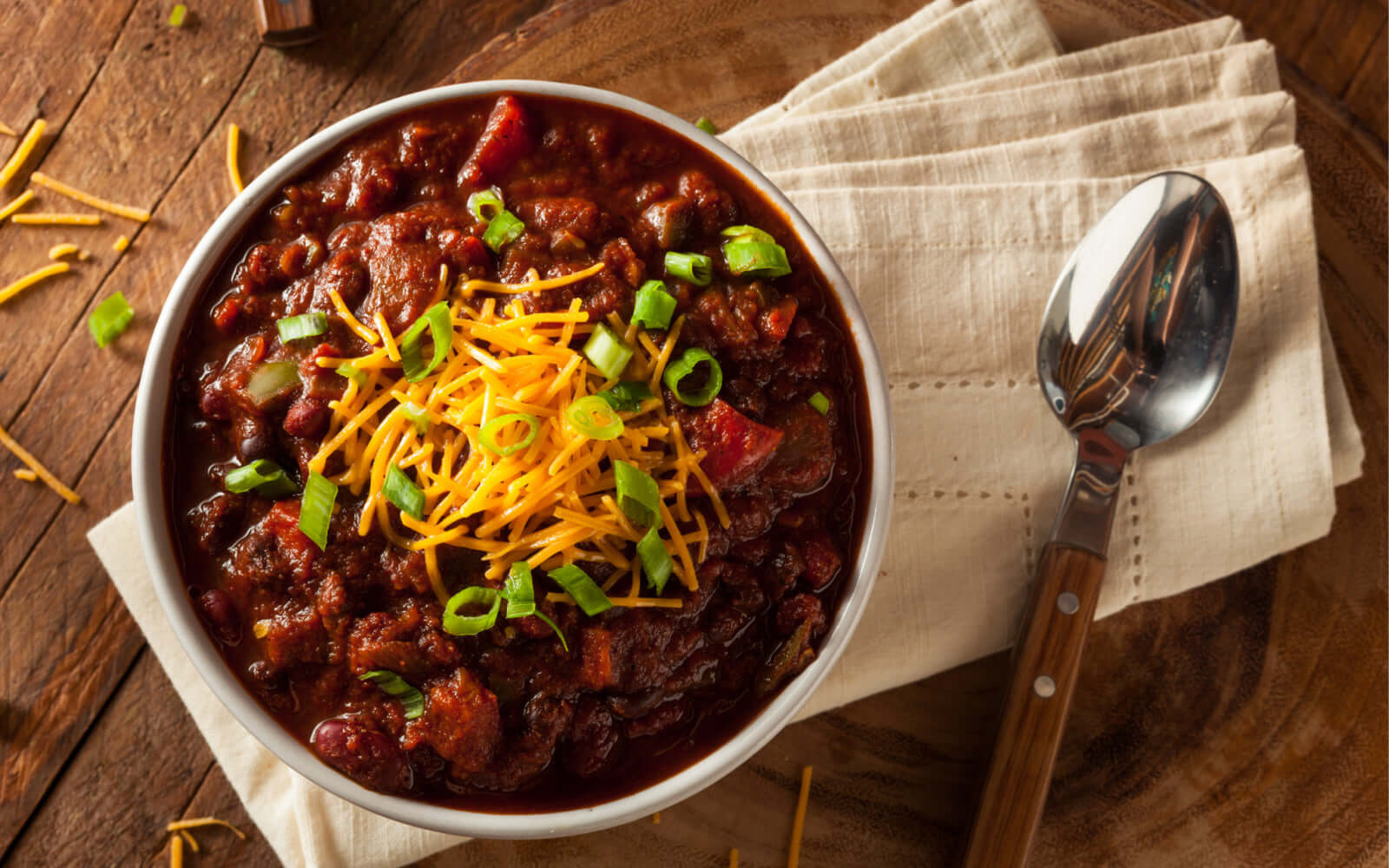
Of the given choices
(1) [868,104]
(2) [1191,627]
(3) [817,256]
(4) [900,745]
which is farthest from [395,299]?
(2) [1191,627]

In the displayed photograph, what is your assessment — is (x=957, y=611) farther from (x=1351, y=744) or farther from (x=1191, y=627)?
(x=1351, y=744)

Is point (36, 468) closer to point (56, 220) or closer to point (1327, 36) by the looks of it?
point (56, 220)

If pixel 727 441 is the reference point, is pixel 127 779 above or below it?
below

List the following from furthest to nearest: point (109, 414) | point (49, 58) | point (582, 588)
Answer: point (49, 58)
point (109, 414)
point (582, 588)

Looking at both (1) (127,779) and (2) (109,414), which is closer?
(1) (127,779)

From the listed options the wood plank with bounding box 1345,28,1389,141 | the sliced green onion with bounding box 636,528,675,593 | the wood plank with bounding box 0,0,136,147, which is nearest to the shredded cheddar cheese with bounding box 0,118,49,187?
the wood plank with bounding box 0,0,136,147

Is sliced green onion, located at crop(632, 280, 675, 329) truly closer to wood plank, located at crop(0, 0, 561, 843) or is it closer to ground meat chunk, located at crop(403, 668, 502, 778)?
ground meat chunk, located at crop(403, 668, 502, 778)

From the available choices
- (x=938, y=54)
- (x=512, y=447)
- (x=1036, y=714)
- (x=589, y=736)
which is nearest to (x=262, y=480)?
(x=512, y=447)

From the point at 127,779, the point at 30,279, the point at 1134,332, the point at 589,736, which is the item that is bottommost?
the point at 127,779
